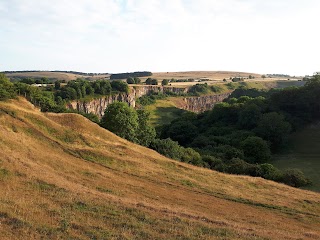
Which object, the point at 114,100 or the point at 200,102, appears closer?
the point at 114,100

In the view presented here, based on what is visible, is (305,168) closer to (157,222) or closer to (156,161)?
(156,161)

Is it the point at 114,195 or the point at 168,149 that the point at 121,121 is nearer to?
the point at 168,149

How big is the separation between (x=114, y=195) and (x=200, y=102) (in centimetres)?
16108

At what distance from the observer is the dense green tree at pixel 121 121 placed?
5694 cm

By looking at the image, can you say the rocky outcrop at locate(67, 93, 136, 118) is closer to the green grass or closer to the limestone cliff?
the limestone cliff

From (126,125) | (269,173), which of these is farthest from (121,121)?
(269,173)

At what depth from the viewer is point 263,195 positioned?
3484cm

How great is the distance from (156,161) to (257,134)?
4197cm

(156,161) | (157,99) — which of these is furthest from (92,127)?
(157,99)

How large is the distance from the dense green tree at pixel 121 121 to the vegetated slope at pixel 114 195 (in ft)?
31.2

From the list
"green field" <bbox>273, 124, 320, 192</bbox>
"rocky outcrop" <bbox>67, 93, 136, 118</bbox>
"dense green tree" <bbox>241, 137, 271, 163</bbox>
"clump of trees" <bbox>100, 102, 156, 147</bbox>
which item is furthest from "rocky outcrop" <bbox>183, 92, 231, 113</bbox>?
"clump of trees" <bbox>100, 102, 156, 147</bbox>

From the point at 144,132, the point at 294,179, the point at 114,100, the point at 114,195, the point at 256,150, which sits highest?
the point at 114,195

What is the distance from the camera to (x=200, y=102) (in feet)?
600

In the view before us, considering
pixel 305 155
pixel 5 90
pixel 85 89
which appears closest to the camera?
pixel 5 90
